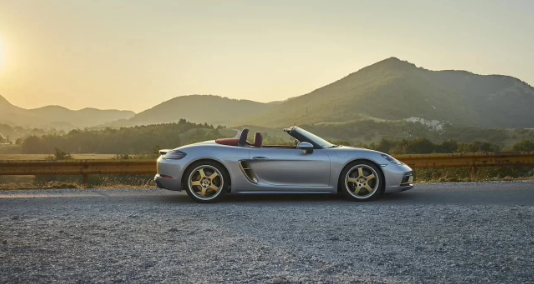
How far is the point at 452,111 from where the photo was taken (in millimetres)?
181250

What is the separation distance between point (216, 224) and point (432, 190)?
541 cm

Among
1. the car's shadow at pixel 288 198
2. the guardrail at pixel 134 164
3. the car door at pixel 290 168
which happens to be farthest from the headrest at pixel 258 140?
the guardrail at pixel 134 164

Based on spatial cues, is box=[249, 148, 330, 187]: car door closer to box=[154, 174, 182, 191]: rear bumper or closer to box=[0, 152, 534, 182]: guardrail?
box=[154, 174, 182, 191]: rear bumper

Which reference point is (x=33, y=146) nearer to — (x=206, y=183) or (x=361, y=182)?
(x=206, y=183)

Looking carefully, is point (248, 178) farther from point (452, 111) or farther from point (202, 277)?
point (452, 111)

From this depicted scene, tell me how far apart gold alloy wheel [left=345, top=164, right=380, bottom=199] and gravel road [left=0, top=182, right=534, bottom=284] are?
9.1 inches

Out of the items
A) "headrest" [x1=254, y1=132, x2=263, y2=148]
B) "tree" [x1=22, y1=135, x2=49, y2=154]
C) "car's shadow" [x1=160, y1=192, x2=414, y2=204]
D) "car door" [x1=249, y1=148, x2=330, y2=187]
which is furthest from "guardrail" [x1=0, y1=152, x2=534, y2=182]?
"tree" [x1=22, y1=135, x2=49, y2=154]

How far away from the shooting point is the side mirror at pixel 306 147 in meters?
8.65

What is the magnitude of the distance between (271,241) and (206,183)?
128 inches

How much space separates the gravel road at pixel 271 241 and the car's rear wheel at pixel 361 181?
0.64ft

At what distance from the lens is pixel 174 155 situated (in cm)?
888

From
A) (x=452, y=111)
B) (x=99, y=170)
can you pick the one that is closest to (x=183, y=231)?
(x=99, y=170)

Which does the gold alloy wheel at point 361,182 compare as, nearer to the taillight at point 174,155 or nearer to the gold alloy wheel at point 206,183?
the gold alloy wheel at point 206,183

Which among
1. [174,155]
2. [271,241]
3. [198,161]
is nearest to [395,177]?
[198,161]
